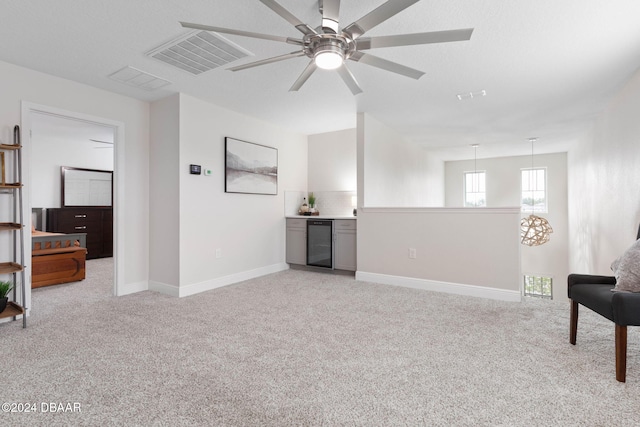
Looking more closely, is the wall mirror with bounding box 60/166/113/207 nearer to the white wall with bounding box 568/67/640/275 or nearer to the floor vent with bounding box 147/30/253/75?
the floor vent with bounding box 147/30/253/75

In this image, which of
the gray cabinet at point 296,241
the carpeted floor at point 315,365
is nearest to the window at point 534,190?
the carpeted floor at point 315,365

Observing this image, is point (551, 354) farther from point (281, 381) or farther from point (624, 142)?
point (624, 142)

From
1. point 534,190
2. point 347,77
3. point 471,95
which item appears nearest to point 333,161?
point 471,95

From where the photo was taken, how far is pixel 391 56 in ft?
9.45

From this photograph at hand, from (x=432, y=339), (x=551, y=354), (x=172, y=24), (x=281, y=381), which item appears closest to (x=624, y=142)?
(x=551, y=354)

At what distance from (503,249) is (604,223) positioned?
5.92 ft

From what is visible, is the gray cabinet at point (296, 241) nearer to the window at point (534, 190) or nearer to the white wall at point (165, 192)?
the white wall at point (165, 192)

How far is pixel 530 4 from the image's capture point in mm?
2125

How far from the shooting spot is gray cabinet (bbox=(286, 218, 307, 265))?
529 cm

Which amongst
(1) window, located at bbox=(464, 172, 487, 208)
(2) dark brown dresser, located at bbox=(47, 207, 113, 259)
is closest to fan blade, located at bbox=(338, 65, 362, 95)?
(2) dark brown dresser, located at bbox=(47, 207, 113, 259)

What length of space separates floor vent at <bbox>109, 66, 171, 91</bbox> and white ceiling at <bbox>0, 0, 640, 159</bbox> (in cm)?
10

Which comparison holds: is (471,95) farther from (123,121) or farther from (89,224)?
(89,224)

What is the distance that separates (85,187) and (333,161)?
5.49m

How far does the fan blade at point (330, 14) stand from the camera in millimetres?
1709
